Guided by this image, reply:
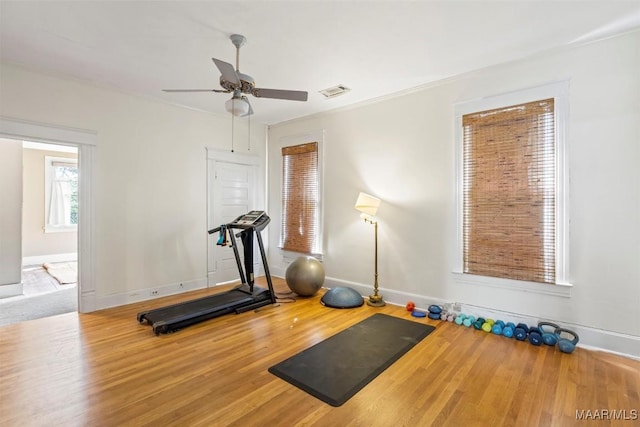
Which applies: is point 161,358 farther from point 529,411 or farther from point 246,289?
point 529,411

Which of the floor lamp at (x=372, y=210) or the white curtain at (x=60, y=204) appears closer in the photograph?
the floor lamp at (x=372, y=210)

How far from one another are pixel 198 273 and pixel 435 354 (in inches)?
148

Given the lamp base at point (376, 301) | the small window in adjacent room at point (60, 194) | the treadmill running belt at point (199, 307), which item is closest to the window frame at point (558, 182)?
the lamp base at point (376, 301)

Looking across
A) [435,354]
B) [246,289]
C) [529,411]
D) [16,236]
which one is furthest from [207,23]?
[16,236]

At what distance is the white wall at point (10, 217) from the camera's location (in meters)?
4.73

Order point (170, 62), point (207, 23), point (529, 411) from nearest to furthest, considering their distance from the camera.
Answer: point (529, 411) < point (207, 23) < point (170, 62)

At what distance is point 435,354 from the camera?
2.77 m

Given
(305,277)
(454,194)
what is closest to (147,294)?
(305,277)

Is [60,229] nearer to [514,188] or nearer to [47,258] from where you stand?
[47,258]

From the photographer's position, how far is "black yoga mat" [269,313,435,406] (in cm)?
225

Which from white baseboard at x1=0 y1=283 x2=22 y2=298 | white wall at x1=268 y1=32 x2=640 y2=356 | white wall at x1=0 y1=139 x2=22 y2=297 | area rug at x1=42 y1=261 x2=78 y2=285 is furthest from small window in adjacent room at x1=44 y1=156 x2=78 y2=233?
white wall at x1=268 y1=32 x2=640 y2=356

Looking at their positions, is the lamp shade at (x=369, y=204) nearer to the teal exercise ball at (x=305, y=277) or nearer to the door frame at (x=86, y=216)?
the teal exercise ball at (x=305, y=277)

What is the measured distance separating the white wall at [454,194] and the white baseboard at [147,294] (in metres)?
2.16

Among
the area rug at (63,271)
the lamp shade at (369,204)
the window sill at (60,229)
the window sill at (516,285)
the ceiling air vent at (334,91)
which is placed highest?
the ceiling air vent at (334,91)
